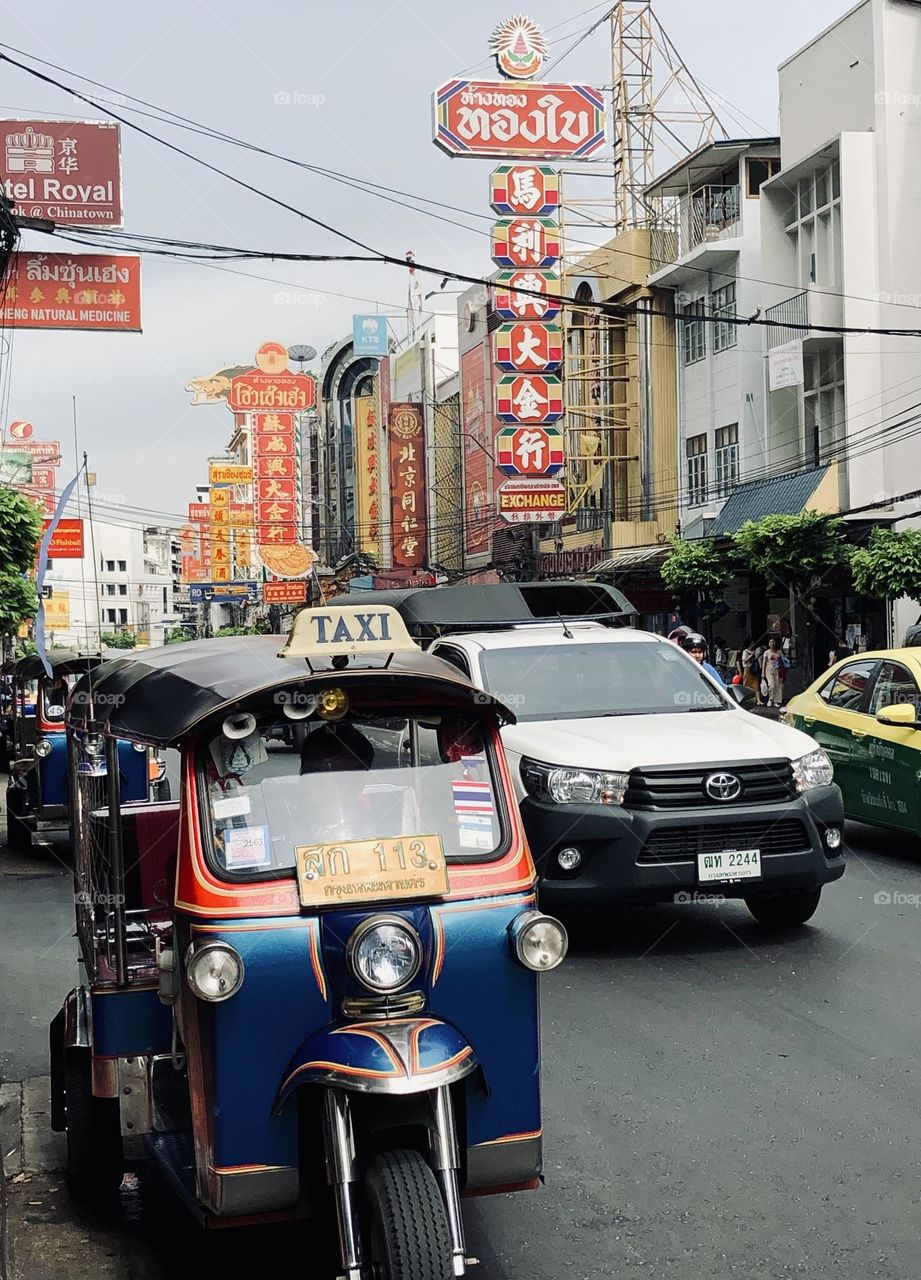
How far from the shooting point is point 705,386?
1459 inches

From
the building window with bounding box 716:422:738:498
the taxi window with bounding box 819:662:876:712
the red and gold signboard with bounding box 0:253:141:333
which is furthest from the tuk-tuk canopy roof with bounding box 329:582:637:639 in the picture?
the building window with bounding box 716:422:738:498

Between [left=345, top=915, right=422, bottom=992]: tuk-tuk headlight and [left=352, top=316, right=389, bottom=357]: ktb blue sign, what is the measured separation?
85.3 metres

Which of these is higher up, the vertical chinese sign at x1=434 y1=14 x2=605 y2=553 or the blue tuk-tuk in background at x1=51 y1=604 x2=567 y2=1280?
the vertical chinese sign at x1=434 y1=14 x2=605 y2=553

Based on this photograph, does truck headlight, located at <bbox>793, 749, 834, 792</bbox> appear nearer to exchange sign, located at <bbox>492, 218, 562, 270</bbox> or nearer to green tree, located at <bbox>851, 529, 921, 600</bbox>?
green tree, located at <bbox>851, 529, 921, 600</bbox>

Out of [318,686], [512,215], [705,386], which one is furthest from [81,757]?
[705,386]

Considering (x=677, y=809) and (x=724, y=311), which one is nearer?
(x=677, y=809)

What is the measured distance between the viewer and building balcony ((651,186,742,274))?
35.2 meters

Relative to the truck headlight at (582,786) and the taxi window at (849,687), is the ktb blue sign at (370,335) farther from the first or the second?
the truck headlight at (582,786)

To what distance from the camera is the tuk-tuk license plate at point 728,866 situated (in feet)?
26.0

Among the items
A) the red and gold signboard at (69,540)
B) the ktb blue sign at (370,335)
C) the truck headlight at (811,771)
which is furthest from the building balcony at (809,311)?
the ktb blue sign at (370,335)

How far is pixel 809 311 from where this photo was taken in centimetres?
3014

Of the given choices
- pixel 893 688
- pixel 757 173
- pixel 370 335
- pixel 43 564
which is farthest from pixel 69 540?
pixel 370 335

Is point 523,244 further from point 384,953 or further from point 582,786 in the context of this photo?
point 384,953

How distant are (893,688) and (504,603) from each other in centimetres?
586
